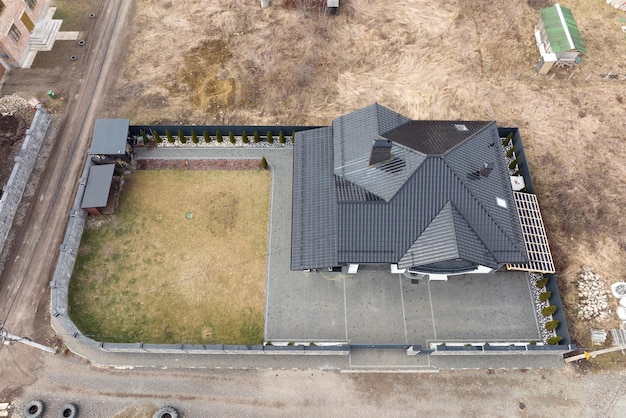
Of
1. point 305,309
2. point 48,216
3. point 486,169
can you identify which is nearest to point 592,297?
point 486,169

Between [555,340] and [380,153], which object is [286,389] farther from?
[555,340]

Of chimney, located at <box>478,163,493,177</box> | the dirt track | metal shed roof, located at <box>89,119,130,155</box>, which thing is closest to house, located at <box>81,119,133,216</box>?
metal shed roof, located at <box>89,119,130,155</box>

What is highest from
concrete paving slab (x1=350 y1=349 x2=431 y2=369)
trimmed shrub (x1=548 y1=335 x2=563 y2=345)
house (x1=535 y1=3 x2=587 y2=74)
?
house (x1=535 y1=3 x2=587 y2=74)

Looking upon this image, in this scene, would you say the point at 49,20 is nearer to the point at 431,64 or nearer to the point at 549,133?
the point at 431,64

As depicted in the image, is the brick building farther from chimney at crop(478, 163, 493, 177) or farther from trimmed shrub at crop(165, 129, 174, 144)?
chimney at crop(478, 163, 493, 177)

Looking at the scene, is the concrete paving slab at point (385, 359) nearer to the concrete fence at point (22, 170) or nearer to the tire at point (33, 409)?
the tire at point (33, 409)

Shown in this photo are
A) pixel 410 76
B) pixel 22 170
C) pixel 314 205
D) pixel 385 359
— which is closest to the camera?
pixel 385 359
